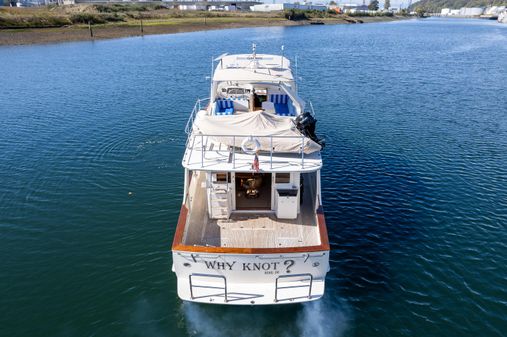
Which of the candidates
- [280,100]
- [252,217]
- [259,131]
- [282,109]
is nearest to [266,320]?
[252,217]

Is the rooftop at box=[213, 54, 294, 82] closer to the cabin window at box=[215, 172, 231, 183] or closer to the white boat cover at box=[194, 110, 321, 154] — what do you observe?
the white boat cover at box=[194, 110, 321, 154]

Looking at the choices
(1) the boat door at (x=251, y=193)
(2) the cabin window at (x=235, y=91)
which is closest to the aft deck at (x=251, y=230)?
(1) the boat door at (x=251, y=193)

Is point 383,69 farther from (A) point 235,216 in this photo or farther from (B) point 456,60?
(A) point 235,216

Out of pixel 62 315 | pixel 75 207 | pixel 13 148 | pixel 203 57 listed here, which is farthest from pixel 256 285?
pixel 203 57

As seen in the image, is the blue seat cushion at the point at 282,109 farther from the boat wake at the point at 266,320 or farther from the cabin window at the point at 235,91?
the boat wake at the point at 266,320

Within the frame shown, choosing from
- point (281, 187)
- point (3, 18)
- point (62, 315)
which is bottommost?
point (62, 315)

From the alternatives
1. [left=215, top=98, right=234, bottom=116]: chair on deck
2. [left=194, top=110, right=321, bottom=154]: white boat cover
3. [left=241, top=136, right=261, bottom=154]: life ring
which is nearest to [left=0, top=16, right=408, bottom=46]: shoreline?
[left=215, top=98, right=234, bottom=116]: chair on deck

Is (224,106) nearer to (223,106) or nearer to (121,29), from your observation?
(223,106)
